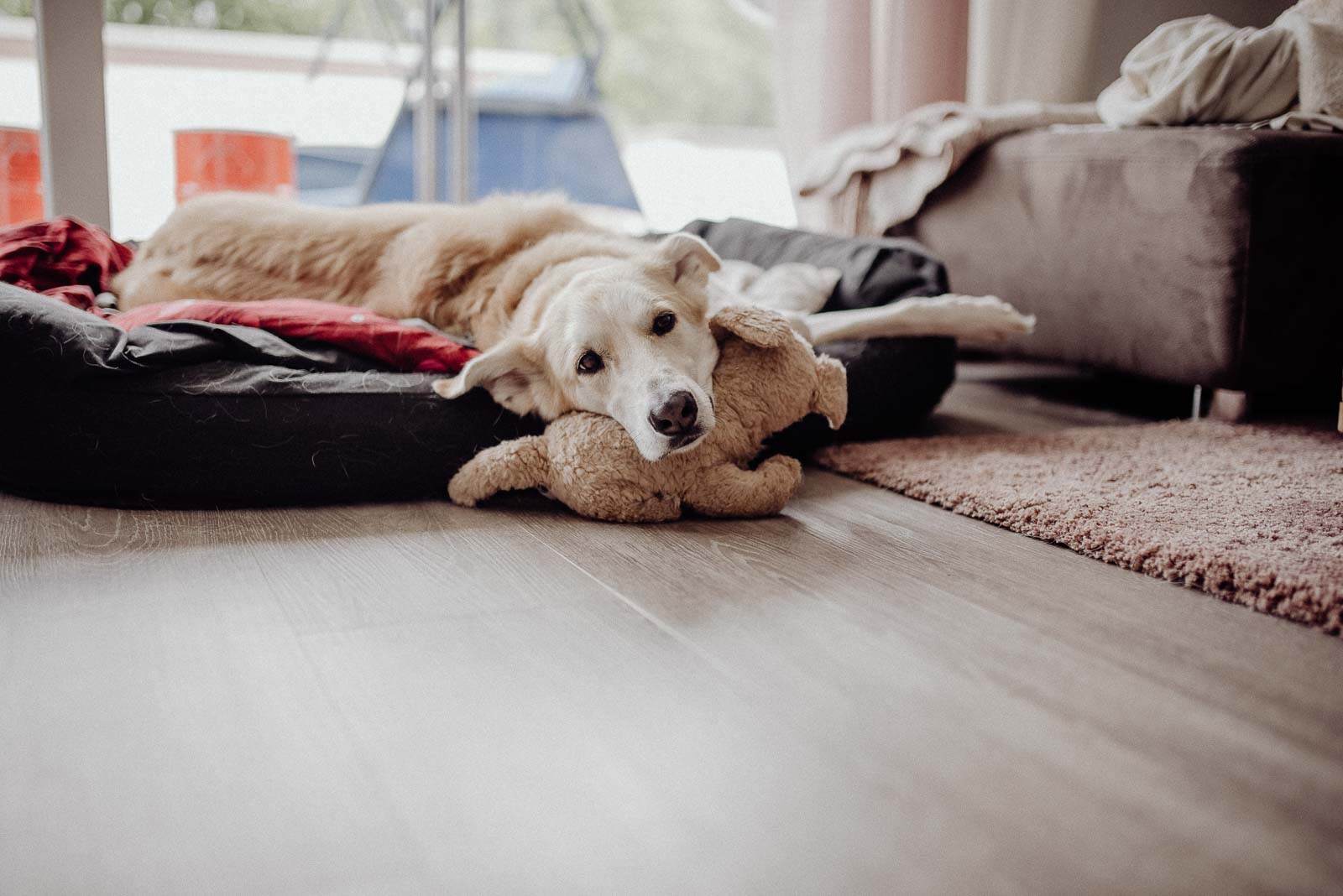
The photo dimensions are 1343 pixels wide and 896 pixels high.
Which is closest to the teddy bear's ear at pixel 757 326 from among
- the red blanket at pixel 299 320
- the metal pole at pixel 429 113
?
the red blanket at pixel 299 320

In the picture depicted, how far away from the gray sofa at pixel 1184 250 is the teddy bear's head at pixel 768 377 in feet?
3.50

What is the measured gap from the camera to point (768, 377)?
181 cm

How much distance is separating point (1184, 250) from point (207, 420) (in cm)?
213

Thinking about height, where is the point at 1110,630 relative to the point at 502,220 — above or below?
below

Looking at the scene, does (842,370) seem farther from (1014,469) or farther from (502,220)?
(502,220)

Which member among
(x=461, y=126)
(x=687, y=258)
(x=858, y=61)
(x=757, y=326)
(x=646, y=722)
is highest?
(x=858, y=61)

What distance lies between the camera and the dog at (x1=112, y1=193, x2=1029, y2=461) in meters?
1.72

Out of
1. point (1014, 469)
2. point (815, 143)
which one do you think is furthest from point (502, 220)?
point (815, 143)

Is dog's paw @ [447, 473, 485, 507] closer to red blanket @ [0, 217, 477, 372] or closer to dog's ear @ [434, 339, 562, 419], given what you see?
dog's ear @ [434, 339, 562, 419]

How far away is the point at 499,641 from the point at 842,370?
38.2 inches

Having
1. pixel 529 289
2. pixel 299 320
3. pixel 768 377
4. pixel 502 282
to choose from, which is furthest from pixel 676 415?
pixel 299 320

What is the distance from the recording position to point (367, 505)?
70.8 inches

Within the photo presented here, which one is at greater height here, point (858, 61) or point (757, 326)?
point (858, 61)

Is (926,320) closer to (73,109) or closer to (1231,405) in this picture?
(1231,405)
